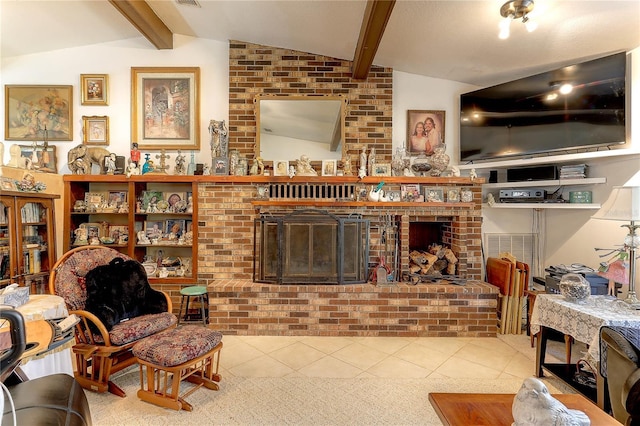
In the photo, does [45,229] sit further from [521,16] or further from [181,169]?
[521,16]

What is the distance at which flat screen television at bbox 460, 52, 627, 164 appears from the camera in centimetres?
254

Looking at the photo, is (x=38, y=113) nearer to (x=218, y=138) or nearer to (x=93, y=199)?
(x=93, y=199)

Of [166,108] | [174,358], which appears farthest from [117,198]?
[174,358]

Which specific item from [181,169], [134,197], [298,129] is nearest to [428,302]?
[298,129]

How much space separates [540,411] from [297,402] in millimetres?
1405

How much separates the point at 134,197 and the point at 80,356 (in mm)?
1746

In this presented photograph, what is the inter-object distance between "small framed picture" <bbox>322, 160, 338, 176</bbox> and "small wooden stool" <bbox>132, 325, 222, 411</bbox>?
→ 6.64 ft

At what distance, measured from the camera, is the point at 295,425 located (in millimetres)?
1776

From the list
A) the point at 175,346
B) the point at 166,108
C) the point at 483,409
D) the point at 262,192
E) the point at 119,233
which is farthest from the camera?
the point at 166,108

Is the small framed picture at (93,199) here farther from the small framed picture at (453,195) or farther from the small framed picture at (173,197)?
the small framed picture at (453,195)

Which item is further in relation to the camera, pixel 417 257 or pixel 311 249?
pixel 417 257

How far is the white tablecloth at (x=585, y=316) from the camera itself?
184 cm

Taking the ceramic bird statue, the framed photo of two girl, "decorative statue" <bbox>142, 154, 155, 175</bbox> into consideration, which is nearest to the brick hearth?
"decorative statue" <bbox>142, 154, 155, 175</bbox>

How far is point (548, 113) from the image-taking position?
2.90 meters
